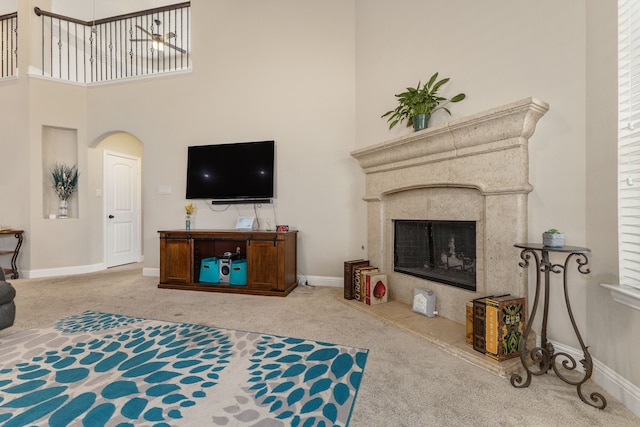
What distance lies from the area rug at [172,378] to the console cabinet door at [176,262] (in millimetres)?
1308

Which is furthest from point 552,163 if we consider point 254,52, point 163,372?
point 254,52

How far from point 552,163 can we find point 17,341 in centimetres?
393

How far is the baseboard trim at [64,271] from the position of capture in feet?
14.2

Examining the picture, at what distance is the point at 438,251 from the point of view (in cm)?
273

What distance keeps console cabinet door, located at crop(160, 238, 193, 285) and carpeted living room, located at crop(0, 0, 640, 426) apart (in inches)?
1.1

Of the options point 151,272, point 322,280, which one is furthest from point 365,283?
point 151,272

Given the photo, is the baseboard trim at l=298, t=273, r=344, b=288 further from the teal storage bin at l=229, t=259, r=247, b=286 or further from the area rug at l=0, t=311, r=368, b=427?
the area rug at l=0, t=311, r=368, b=427

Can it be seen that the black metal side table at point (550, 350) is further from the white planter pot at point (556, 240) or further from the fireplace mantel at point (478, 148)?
the fireplace mantel at point (478, 148)

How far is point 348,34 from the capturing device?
12.4 feet

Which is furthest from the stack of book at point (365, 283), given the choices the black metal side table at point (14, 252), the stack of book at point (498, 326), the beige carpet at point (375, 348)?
the black metal side table at point (14, 252)

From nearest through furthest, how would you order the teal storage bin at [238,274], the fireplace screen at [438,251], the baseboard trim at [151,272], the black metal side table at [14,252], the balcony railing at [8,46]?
the fireplace screen at [438,251]
the teal storage bin at [238,274]
the black metal side table at [14,252]
the baseboard trim at [151,272]
the balcony railing at [8,46]

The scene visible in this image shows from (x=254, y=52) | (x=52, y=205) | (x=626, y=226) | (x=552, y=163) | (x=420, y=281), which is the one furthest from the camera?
(x=52, y=205)

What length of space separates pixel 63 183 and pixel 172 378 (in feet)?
14.7

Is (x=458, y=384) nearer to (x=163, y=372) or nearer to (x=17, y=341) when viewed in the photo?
(x=163, y=372)
